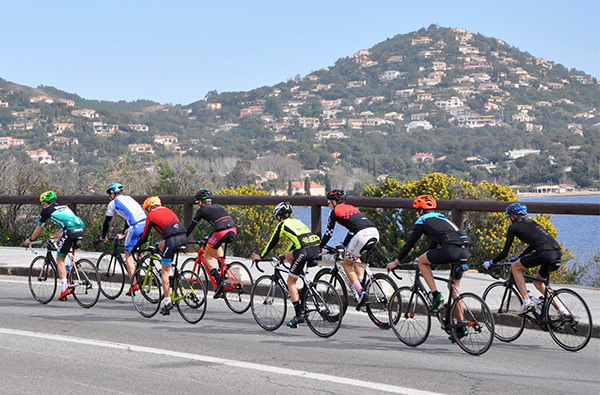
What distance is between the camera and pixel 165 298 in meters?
9.30

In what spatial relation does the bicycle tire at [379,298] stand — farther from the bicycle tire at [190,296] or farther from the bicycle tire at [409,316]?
the bicycle tire at [190,296]

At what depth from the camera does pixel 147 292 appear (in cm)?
966

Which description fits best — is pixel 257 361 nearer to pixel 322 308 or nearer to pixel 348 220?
pixel 322 308

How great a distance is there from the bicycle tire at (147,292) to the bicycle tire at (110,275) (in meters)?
1.16

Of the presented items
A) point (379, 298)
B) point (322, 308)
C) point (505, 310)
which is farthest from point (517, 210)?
point (322, 308)

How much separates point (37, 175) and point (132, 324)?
13.1m

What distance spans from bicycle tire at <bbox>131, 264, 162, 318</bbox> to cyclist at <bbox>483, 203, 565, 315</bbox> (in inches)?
179

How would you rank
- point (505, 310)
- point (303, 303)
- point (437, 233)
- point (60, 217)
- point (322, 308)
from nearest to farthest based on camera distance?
1. point (437, 233)
2. point (505, 310)
3. point (322, 308)
4. point (303, 303)
5. point (60, 217)

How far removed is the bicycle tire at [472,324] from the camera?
7.20 metres

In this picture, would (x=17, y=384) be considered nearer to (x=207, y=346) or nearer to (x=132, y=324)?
(x=207, y=346)

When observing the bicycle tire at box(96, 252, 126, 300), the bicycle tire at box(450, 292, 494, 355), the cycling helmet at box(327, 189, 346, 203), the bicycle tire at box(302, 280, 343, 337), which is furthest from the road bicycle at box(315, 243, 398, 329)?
the bicycle tire at box(96, 252, 126, 300)

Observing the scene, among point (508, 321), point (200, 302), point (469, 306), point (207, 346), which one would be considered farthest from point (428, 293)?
point (200, 302)

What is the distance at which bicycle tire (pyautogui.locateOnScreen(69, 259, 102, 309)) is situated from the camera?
10.6 m

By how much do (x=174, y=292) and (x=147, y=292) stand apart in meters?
0.59
